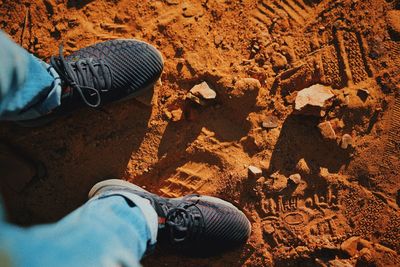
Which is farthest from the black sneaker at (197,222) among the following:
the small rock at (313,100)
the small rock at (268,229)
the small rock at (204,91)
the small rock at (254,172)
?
the small rock at (313,100)

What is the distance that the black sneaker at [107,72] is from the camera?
6.11 ft

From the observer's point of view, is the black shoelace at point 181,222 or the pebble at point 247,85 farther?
the pebble at point 247,85

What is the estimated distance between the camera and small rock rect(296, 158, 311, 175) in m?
2.05

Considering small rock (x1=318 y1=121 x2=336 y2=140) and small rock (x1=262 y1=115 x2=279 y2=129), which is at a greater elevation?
small rock (x1=318 y1=121 x2=336 y2=140)

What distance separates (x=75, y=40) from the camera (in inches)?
82.1

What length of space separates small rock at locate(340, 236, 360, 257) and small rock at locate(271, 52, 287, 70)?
1057mm

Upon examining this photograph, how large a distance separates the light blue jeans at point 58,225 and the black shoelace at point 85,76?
76mm

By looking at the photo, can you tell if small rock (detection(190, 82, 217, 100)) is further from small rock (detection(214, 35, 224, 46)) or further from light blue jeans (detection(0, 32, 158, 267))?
light blue jeans (detection(0, 32, 158, 267))

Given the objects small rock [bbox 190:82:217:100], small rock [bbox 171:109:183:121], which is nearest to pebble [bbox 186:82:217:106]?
small rock [bbox 190:82:217:100]

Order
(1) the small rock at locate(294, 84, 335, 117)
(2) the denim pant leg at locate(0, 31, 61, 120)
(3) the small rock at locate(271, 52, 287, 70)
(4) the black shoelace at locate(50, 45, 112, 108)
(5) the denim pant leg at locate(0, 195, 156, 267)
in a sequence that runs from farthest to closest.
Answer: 1. (3) the small rock at locate(271, 52, 287, 70)
2. (1) the small rock at locate(294, 84, 335, 117)
3. (4) the black shoelace at locate(50, 45, 112, 108)
4. (2) the denim pant leg at locate(0, 31, 61, 120)
5. (5) the denim pant leg at locate(0, 195, 156, 267)

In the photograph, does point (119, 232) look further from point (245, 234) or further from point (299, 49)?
point (299, 49)

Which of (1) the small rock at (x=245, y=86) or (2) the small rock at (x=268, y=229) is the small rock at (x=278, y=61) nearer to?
(1) the small rock at (x=245, y=86)

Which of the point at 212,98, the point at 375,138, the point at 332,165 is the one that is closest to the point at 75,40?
the point at 212,98

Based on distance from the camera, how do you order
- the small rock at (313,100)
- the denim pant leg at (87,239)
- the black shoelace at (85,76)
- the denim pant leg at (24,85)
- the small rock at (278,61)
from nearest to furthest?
the denim pant leg at (87,239), the denim pant leg at (24,85), the black shoelace at (85,76), the small rock at (313,100), the small rock at (278,61)
